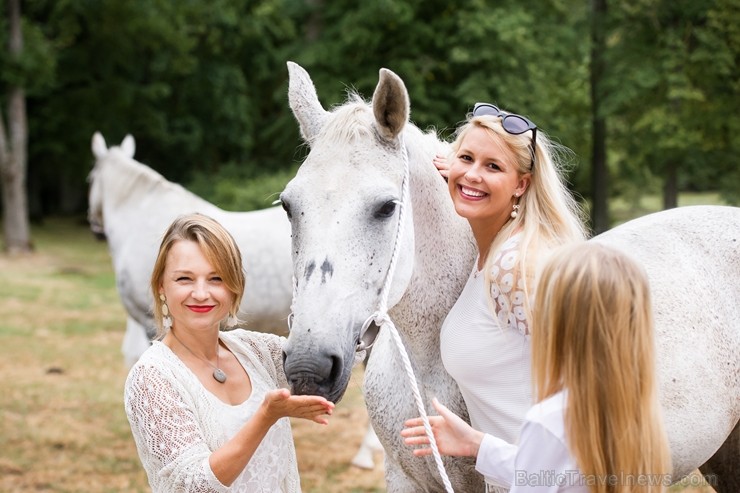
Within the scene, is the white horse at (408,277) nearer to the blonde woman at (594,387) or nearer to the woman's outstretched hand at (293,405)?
the woman's outstretched hand at (293,405)

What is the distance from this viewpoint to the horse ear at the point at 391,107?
2.06 m

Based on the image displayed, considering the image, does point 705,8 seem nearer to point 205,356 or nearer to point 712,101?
point 712,101

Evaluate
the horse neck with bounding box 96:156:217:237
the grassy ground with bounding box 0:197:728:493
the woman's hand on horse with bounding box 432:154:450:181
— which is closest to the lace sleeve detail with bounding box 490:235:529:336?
the woman's hand on horse with bounding box 432:154:450:181

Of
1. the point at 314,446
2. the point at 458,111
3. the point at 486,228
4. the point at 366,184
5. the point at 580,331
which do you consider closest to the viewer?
the point at 580,331

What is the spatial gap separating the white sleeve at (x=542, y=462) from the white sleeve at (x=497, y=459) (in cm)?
14

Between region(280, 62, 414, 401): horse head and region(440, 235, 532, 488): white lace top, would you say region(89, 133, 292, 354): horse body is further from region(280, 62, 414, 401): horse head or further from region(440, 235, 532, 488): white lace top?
region(440, 235, 532, 488): white lace top

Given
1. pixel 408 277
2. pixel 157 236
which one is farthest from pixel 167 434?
pixel 157 236

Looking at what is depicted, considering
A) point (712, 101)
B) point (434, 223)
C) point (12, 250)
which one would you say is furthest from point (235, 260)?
point (12, 250)

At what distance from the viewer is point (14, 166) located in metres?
17.9

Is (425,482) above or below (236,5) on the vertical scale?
below

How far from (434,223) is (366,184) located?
0.36 metres

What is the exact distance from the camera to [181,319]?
81.5 inches

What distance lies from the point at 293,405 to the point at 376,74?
13.4 meters

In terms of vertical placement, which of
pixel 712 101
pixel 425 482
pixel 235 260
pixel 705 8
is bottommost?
pixel 425 482
